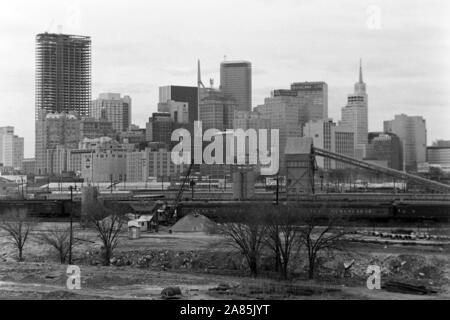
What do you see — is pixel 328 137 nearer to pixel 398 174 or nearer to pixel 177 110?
pixel 177 110

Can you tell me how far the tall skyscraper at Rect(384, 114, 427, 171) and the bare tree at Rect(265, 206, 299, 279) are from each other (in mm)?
72708

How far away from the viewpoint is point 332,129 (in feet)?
316

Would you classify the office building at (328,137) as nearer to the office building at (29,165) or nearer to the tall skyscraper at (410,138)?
the tall skyscraper at (410,138)

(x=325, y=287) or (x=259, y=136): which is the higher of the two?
(x=259, y=136)

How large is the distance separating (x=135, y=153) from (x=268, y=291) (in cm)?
8412

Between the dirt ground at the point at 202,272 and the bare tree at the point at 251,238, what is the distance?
36cm

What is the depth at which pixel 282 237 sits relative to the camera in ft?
67.7

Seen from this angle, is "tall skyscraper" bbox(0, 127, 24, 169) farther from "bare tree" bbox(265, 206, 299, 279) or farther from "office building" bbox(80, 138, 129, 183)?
"bare tree" bbox(265, 206, 299, 279)

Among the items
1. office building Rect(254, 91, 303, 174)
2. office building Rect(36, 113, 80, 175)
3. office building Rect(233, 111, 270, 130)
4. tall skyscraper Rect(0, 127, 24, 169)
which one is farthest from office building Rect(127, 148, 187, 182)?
office building Rect(36, 113, 80, 175)

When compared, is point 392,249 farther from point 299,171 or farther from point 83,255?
point 299,171

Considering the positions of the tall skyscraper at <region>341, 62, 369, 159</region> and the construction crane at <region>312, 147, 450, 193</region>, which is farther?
the tall skyscraper at <region>341, 62, 369, 159</region>

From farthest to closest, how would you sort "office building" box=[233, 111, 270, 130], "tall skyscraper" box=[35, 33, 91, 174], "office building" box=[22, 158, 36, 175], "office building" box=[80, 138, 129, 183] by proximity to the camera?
"tall skyscraper" box=[35, 33, 91, 174], "office building" box=[22, 158, 36, 175], "office building" box=[80, 138, 129, 183], "office building" box=[233, 111, 270, 130]

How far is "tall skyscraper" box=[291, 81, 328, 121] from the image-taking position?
10694 cm

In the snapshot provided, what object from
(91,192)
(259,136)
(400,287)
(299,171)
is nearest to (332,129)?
(259,136)
